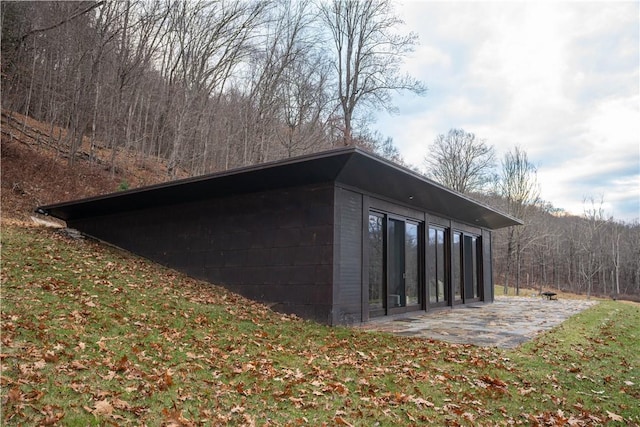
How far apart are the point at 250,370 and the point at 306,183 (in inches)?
164

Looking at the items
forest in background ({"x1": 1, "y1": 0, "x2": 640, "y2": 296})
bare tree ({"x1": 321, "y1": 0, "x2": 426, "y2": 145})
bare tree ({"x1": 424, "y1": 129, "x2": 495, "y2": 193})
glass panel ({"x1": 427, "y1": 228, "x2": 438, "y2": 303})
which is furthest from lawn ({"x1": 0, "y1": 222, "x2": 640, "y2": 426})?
bare tree ({"x1": 424, "y1": 129, "x2": 495, "y2": 193})

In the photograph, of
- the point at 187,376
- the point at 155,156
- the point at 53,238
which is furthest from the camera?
the point at 155,156

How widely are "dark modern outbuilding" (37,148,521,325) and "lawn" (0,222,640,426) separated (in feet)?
3.47

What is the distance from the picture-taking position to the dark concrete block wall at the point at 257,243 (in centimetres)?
760

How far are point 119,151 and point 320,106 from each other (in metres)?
9.62

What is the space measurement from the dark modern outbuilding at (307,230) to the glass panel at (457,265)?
683 mm

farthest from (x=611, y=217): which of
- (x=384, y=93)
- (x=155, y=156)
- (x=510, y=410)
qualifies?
(x=510, y=410)

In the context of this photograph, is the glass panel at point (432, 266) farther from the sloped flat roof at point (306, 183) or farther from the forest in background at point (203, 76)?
the forest in background at point (203, 76)

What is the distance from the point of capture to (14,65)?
16.4m

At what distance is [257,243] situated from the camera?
28.1ft

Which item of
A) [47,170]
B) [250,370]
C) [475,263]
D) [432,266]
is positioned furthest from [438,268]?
[47,170]

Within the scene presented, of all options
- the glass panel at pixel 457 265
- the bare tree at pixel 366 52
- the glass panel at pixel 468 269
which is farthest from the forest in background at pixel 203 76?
the glass panel at pixel 457 265

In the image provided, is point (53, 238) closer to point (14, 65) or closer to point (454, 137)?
point (14, 65)

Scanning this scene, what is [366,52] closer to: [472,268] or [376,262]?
[472,268]
